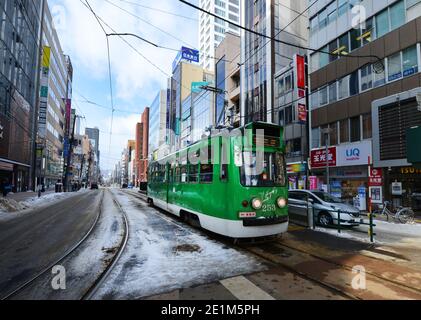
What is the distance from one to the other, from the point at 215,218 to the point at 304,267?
2.86m

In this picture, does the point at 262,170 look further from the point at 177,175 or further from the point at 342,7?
the point at 342,7

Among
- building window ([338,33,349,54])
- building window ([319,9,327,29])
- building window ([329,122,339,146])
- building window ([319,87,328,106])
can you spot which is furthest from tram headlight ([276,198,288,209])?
building window ([319,9,327,29])

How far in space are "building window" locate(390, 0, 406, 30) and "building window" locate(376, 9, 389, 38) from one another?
357 millimetres

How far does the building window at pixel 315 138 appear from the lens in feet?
75.8

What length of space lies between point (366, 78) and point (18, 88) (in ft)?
124

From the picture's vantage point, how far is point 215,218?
800cm

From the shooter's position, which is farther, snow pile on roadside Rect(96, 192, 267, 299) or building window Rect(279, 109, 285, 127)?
building window Rect(279, 109, 285, 127)

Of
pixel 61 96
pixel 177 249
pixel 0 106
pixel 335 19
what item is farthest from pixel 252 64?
pixel 61 96

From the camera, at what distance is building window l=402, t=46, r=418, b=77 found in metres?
15.9

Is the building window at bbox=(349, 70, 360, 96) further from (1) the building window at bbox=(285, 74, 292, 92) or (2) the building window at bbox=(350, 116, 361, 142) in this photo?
(1) the building window at bbox=(285, 74, 292, 92)

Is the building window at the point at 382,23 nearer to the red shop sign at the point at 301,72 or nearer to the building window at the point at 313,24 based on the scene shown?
the building window at the point at 313,24

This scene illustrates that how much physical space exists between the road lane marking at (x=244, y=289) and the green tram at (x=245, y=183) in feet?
7.27

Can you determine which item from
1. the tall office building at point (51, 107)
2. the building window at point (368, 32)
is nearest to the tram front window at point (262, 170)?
the building window at point (368, 32)

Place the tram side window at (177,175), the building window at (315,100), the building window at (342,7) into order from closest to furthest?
the tram side window at (177,175), the building window at (342,7), the building window at (315,100)
